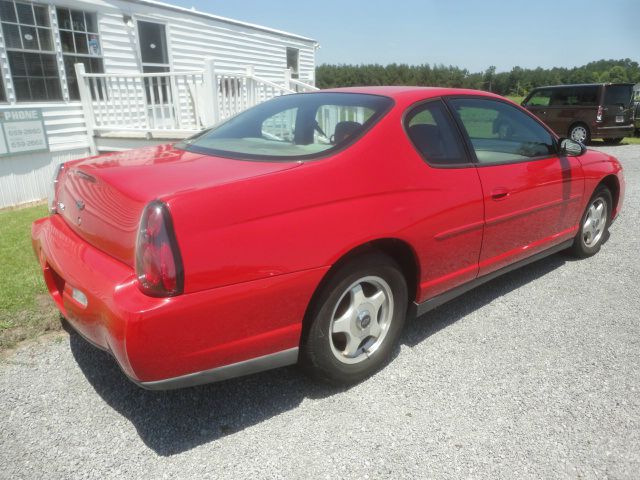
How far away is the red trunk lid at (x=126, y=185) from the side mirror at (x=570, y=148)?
255cm

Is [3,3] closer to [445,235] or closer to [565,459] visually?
[445,235]

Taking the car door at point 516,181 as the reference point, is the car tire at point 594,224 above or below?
below

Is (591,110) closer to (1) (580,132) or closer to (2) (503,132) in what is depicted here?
(1) (580,132)

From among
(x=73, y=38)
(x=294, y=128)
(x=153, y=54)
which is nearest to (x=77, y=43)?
(x=73, y=38)

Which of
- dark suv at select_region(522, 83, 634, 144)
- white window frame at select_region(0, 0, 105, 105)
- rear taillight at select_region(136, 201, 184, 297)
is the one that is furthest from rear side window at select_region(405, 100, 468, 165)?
dark suv at select_region(522, 83, 634, 144)

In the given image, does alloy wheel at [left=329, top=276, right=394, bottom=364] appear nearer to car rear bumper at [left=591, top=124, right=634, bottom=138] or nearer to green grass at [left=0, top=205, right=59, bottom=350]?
green grass at [left=0, top=205, right=59, bottom=350]

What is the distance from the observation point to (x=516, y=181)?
3201 mm

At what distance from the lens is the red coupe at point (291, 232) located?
1.87 metres

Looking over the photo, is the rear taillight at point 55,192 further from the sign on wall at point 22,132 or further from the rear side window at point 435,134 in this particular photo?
the sign on wall at point 22,132

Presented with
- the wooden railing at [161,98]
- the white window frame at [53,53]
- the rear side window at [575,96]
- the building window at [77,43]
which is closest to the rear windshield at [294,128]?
the wooden railing at [161,98]

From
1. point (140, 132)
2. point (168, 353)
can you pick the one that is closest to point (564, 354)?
point (168, 353)

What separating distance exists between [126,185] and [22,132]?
6928 millimetres

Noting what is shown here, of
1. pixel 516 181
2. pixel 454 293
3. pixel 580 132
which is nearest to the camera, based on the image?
pixel 454 293

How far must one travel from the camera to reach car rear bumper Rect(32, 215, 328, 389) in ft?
5.97
